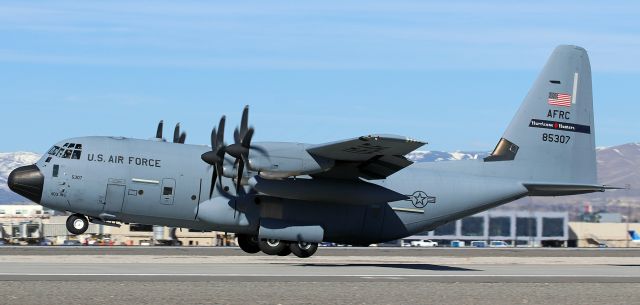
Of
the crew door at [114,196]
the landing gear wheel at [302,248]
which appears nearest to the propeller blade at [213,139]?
the crew door at [114,196]

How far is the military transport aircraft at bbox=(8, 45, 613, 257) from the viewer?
31.2 m

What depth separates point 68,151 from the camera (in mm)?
32812

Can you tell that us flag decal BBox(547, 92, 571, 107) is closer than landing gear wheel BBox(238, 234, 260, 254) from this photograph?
No

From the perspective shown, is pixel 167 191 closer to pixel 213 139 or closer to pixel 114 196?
pixel 114 196

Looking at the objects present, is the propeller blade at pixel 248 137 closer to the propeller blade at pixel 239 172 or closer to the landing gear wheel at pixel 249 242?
the propeller blade at pixel 239 172

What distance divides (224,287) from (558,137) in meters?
17.7

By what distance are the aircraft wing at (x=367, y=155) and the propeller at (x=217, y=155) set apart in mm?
3331

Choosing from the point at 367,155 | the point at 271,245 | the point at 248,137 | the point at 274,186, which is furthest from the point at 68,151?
the point at 367,155

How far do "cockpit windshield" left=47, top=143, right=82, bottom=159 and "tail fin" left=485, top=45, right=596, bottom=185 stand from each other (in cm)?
1528

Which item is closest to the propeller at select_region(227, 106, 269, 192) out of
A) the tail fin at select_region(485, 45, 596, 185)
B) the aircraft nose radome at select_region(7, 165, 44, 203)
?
the aircraft nose radome at select_region(7, 165, 44, 203)

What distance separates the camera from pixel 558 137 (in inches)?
1427

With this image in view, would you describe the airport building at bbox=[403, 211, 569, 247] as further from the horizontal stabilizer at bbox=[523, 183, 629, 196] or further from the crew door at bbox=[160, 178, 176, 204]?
the crew door at bbox=[160, 178, 176, 204]

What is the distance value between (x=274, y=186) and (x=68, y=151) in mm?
7441

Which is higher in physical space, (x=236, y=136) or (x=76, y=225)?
(x=236, y=136)
